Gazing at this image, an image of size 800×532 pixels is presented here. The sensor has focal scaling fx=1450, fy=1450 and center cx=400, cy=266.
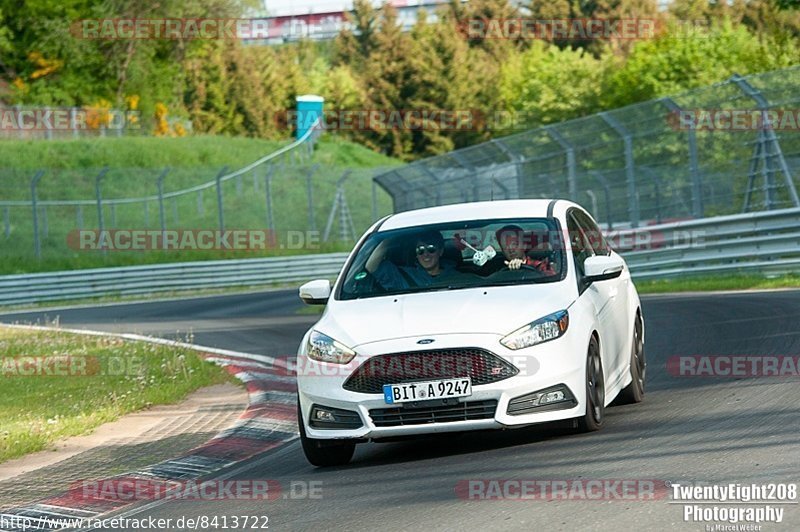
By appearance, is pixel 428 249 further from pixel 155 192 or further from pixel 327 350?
pixel 155 192

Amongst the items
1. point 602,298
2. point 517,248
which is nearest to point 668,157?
point 602,298

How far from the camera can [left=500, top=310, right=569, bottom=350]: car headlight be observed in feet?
27.9

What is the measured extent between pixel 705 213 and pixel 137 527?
18.4 meters

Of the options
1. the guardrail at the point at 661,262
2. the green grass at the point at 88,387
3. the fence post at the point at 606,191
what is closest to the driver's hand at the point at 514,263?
the green grass at the point at 88,387

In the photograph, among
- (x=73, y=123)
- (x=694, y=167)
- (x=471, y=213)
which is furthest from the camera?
(x=73, y=123)

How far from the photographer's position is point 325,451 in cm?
891

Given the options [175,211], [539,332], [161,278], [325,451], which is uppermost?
[539,332]

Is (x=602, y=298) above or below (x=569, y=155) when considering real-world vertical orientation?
above

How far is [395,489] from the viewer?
7.76 metres

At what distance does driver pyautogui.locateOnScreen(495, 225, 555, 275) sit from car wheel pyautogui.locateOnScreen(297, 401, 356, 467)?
1617 millimetres

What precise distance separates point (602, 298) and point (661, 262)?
51.2 ft

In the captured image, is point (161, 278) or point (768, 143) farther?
point (161, 278)

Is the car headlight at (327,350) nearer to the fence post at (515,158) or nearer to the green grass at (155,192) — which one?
the fence post at (515,158)

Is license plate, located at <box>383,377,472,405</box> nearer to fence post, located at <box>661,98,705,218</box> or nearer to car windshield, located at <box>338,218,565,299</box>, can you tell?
car windshield, located at <box>338,218,565,299</box>
